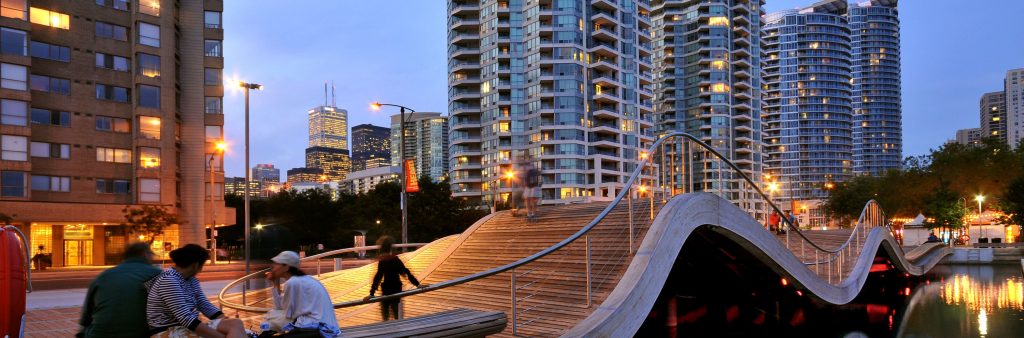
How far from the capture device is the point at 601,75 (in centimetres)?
8625

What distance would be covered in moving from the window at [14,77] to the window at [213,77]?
38.0ft

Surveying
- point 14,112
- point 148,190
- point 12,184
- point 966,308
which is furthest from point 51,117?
point 966,308

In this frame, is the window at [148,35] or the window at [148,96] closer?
the window at [148,96]

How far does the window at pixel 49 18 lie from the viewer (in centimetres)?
3941

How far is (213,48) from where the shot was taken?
1939 inches

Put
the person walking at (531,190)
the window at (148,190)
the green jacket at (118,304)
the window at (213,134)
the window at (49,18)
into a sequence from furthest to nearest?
the window at (213,134) < the window at (148,190) < the window at (49,18) < the person walking at (531,190) < the green jacket at (118,304)

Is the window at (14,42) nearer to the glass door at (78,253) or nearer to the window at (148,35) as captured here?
the window at (148,35)

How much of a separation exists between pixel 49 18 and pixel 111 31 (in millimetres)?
3602

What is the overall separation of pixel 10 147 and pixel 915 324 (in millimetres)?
44466

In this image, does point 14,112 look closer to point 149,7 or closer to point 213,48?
point 149,7

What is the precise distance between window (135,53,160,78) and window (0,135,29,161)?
802cm

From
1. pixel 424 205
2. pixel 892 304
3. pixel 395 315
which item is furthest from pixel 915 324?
pixel 424 205

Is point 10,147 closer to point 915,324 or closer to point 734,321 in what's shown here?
point 734,321

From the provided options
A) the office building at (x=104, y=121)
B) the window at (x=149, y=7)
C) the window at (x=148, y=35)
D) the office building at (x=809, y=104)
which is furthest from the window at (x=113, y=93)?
the office building at (x=809, y=104)
